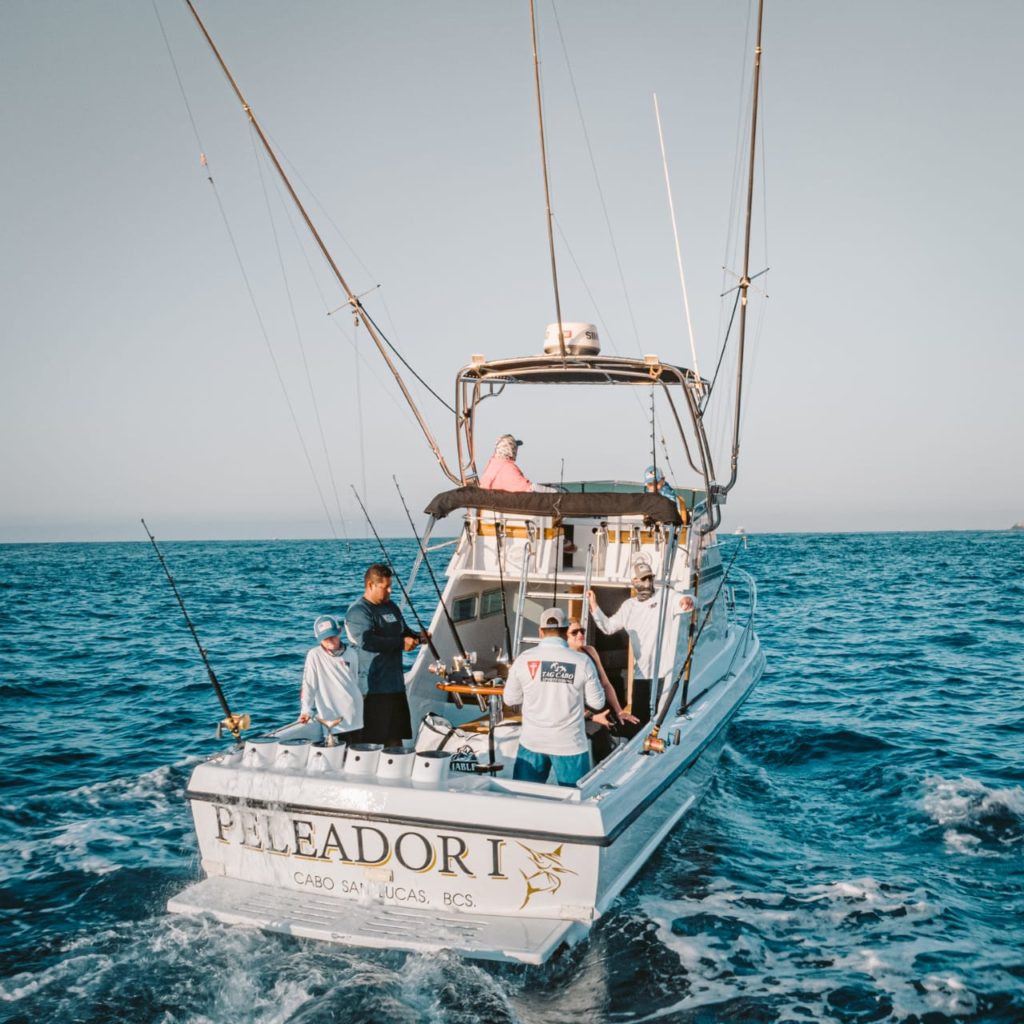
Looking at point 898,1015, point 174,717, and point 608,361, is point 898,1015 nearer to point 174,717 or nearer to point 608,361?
point 608,361

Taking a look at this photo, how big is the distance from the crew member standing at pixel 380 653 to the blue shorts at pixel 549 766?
130 cm

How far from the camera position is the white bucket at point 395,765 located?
508 cm

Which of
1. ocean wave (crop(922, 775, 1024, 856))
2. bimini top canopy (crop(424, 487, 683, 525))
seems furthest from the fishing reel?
ocean wave (crop(922, 775, 1024, 856))

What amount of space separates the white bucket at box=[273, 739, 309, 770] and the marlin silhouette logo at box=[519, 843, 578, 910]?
5.00ft

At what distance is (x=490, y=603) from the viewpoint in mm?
9336

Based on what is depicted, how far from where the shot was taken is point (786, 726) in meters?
10.8

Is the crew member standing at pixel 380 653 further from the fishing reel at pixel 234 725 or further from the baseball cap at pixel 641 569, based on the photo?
the baseball cap at pixel 641 569

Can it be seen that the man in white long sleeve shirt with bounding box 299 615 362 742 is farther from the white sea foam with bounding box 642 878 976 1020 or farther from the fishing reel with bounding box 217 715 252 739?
the white sea foam with bounding box 642 878 976 1020

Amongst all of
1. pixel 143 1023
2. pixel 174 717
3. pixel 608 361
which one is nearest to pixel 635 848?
pixel 143 1023

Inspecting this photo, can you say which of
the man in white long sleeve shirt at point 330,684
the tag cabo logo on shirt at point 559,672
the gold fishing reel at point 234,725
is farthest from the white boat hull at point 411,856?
the man in white long sleeve shirt at point 330,684

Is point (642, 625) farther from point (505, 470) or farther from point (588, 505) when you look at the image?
point (505, 470)

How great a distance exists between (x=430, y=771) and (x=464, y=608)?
12.1 feet

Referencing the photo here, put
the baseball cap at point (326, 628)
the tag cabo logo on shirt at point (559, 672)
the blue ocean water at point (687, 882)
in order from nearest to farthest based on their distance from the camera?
the blue ocean water at point (687, 882), the tag cabo logo on shirt at point (559, 672), the baseball cap at point (326, 628)

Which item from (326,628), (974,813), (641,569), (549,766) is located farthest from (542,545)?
(974,813)
